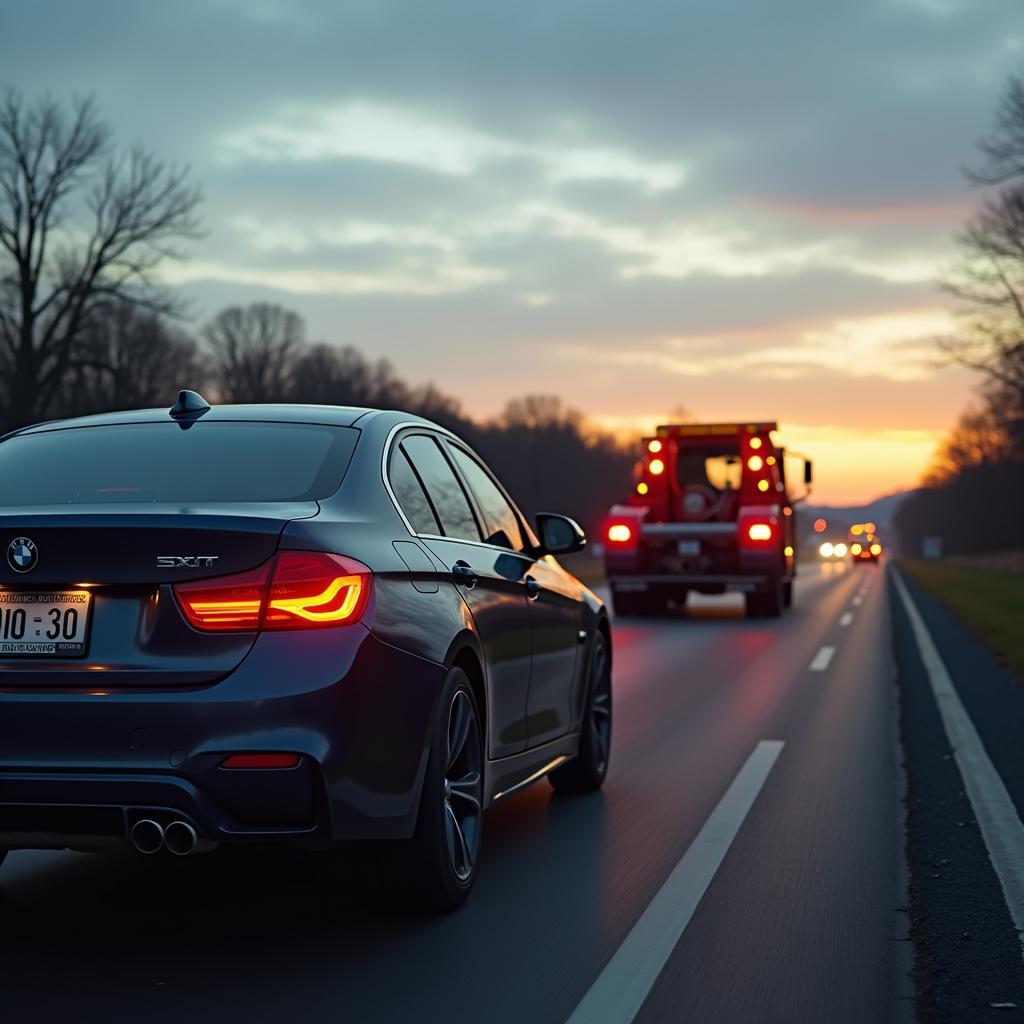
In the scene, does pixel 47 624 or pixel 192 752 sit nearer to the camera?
pixel 192 752

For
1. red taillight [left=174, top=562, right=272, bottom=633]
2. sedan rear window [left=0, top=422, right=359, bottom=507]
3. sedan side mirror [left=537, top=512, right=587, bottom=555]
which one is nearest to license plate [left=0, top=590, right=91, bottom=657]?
red taillight [left=174, top=562, right=272, bottom=633]

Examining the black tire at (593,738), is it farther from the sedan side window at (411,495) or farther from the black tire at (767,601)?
the black tire at (767,601)

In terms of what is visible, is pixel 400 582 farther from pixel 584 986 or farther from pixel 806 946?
pixel 806 946

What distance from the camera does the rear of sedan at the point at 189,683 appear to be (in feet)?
13.8

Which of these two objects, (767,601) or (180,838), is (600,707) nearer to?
(180,838)

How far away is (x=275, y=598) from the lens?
170 inches

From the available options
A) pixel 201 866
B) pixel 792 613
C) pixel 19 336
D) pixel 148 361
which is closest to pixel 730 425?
pixel 792 613

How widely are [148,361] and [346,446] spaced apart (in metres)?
82.1

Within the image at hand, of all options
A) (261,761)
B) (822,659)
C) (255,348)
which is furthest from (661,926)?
(255,348)

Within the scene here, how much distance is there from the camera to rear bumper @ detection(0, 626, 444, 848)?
4.18 metres

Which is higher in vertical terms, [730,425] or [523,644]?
[730,425]

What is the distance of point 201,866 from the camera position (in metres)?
5.83

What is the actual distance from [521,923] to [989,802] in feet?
10.6

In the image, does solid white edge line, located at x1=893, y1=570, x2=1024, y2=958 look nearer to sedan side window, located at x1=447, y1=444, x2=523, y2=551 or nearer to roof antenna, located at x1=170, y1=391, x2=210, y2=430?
sedan side window, located at x1=447, y1=444, x2=523, y2=551
